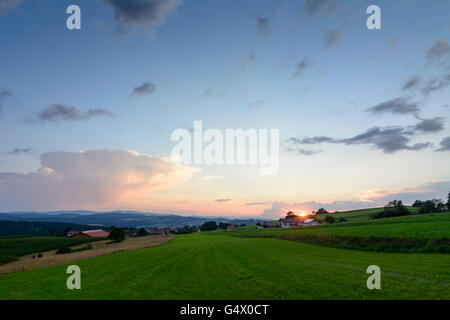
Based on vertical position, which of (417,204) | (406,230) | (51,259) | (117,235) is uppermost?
(406,230)

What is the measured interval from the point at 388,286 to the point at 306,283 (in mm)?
4323

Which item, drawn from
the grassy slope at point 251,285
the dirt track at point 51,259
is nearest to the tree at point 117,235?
the dirt track at point 51,259

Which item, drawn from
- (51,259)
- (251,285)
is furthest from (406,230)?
(51,259)

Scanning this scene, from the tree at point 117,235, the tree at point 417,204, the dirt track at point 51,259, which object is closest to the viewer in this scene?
the dirt track at point 51,259

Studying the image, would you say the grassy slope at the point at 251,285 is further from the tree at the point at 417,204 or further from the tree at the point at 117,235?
the tree at the point at 417,204

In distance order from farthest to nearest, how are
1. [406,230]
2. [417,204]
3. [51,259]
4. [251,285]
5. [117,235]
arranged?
1. [417,204]
2. [117,235]
3. [51,259]
4. [406,230]
5. [251,285]

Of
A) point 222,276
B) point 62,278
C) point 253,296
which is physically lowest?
point 62,278

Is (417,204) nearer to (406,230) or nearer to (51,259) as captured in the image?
(406,230)

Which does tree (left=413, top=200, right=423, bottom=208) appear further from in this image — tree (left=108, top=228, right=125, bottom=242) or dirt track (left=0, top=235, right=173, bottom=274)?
tree (left=108, top=228, right=125, bottom=242)

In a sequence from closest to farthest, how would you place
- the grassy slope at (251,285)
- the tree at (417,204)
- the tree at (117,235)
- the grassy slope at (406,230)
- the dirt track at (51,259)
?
the grassy slope at (251,285) → the grassy slope at (406,230) → the dirt track at (51,259) → the tree at (117,235) → the tree at (417,204)

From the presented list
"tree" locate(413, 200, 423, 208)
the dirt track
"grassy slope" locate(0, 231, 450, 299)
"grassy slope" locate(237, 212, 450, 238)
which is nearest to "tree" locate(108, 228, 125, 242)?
the dirt track

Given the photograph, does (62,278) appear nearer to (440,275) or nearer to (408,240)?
(440,275)
